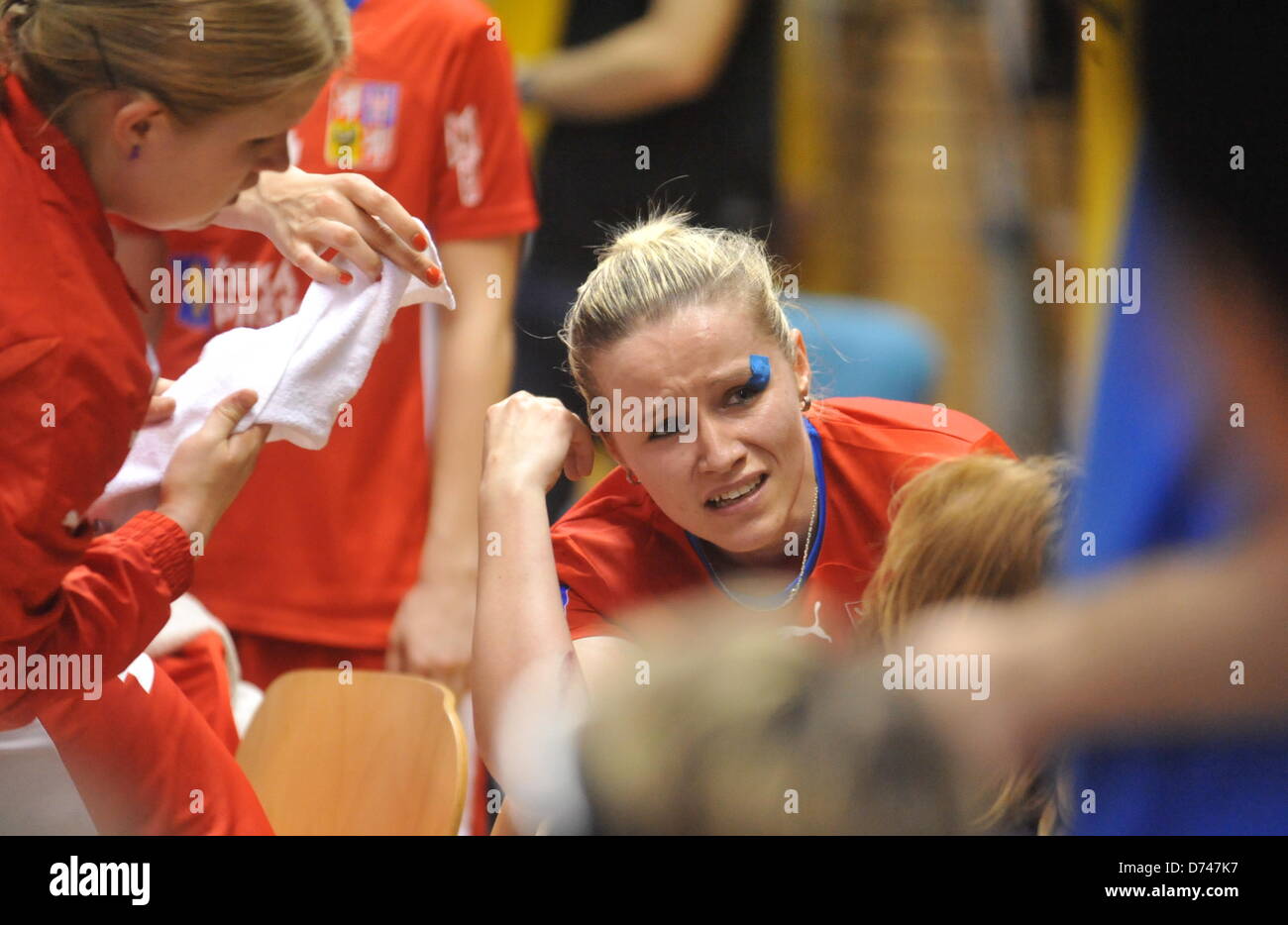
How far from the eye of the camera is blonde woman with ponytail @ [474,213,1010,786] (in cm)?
117

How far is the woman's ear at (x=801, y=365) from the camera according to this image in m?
1.23

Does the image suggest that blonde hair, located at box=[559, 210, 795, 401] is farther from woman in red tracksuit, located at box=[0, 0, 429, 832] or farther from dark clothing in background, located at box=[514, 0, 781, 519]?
woman in red tracksuit, located at box=[0, 0, 429, 832]

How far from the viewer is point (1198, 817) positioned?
1.05 meters

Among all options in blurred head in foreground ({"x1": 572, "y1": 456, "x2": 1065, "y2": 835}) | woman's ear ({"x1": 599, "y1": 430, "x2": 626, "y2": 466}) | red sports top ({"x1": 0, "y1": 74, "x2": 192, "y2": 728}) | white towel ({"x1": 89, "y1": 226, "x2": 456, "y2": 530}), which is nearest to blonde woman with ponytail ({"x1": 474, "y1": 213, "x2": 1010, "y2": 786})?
woman's ear ({"x1": 599, "y1": 430, "x2": 626, "y2": 466})

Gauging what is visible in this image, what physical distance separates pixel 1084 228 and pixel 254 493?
0.77 meters

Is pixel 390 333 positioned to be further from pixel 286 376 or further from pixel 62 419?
pixel 62 419

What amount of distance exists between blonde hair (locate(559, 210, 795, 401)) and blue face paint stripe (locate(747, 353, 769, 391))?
0.09ft

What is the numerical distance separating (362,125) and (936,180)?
52cm

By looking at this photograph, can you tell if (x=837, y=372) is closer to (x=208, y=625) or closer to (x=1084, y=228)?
(x=1084, y=228)

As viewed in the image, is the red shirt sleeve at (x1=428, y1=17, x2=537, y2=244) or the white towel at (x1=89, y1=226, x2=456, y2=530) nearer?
the white towel at (x1=89, y1=226, x2=456, y2=530)

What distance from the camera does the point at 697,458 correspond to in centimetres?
118
